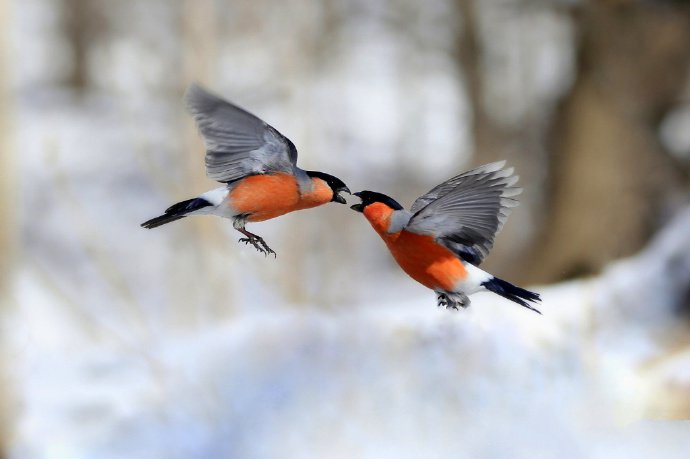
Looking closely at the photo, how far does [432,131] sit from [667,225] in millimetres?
830

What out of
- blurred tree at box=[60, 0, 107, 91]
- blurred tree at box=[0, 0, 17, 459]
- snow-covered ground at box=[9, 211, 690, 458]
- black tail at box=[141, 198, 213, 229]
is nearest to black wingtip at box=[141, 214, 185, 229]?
black tail at box=[141, 198, 213, 229]

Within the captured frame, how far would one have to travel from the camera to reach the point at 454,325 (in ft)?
0.81

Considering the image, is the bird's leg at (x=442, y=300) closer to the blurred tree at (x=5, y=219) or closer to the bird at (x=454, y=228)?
the bird at (x=454, y=228)

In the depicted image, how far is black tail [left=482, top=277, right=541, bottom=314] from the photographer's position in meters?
0.16

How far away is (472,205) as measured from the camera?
166mm

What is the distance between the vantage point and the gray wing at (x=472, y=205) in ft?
0.53

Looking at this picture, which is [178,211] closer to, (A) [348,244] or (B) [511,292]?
(B) [511,292]

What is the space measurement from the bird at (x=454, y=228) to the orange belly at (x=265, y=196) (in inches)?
0.6

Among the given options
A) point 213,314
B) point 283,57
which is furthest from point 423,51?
point 213,314

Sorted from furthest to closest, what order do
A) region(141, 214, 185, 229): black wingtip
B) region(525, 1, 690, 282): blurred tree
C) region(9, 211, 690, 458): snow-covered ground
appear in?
region(525, 1, 690, 282): blurred tree → region(9, 211, 690, 458): snow-covered ground → region(141, 214, 185, 229): black wingtip

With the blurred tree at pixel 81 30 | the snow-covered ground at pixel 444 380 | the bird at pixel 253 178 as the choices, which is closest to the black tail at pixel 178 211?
the bird at pixel 253 178

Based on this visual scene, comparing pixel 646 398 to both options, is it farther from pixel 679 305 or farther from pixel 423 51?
pixel 423 51

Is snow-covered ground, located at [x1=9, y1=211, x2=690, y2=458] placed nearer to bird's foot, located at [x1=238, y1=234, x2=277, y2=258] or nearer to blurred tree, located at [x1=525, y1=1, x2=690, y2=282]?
bird's foot, located at [x1=238, y1=234, x2=277, y2=258]

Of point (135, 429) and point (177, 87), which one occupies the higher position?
point (177, 87)
